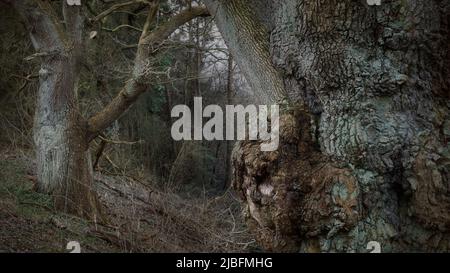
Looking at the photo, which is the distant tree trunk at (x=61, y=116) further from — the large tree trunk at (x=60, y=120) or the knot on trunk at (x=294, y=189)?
the knot on trunk at (x=294, y=189)

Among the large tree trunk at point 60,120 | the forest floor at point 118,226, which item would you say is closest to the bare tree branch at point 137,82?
the large tree trunk at point 60,120

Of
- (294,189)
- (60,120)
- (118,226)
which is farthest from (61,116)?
(294,189)

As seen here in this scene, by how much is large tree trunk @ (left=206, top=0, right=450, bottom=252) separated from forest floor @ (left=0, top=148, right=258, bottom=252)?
292 centimetres

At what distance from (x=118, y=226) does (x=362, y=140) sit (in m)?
4.38

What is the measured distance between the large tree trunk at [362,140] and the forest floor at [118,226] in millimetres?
2916

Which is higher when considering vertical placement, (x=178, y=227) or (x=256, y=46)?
(x=256, y=46)

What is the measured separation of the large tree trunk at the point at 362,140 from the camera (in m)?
3.68

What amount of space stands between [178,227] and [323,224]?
4627mm

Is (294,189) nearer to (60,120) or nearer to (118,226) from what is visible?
(118,226)

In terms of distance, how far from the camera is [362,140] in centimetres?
378

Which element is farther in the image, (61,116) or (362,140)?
(61,116)
